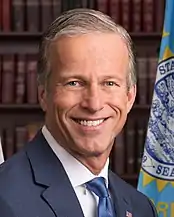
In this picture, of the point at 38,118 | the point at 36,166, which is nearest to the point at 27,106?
the point at 38,118

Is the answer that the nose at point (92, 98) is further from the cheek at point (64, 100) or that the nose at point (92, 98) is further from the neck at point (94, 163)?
the neck at point (94, 163)

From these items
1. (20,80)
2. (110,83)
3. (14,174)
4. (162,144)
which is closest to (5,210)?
(14,174)

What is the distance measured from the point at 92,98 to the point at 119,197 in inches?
14.5

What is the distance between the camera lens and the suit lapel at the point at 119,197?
1550 mm

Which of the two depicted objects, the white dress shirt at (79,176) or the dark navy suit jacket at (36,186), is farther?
the white dress shirt at (79,176)

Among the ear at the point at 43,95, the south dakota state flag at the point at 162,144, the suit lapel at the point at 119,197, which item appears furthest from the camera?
the south dakota state flag at the point at 162,144

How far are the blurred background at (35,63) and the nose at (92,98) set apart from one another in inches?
75.5

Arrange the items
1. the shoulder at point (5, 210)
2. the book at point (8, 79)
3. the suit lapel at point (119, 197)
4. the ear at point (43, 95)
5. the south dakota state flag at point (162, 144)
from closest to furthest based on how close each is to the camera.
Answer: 1. the shoulder at point (5, 210)
2. the ear at point (43, 95)
3. the suit lapel at point (119, 197)
4. the south dakota state flag at point (162, 144)
5. the book at point (8, 79)

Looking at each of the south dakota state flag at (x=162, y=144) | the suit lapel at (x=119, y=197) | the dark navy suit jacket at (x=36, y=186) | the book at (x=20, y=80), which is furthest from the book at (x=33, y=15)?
the dark navy suit jacket at (x=36, y=186)

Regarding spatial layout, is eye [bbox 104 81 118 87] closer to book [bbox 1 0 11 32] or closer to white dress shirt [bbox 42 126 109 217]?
white dress shirt [bbox 42 126 109 217]

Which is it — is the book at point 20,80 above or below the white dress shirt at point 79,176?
below

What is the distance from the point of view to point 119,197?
1596 millimetres

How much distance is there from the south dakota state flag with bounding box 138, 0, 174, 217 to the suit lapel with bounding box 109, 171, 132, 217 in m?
0.48

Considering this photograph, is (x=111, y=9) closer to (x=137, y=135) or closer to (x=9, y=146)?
(x=137, y=135)
